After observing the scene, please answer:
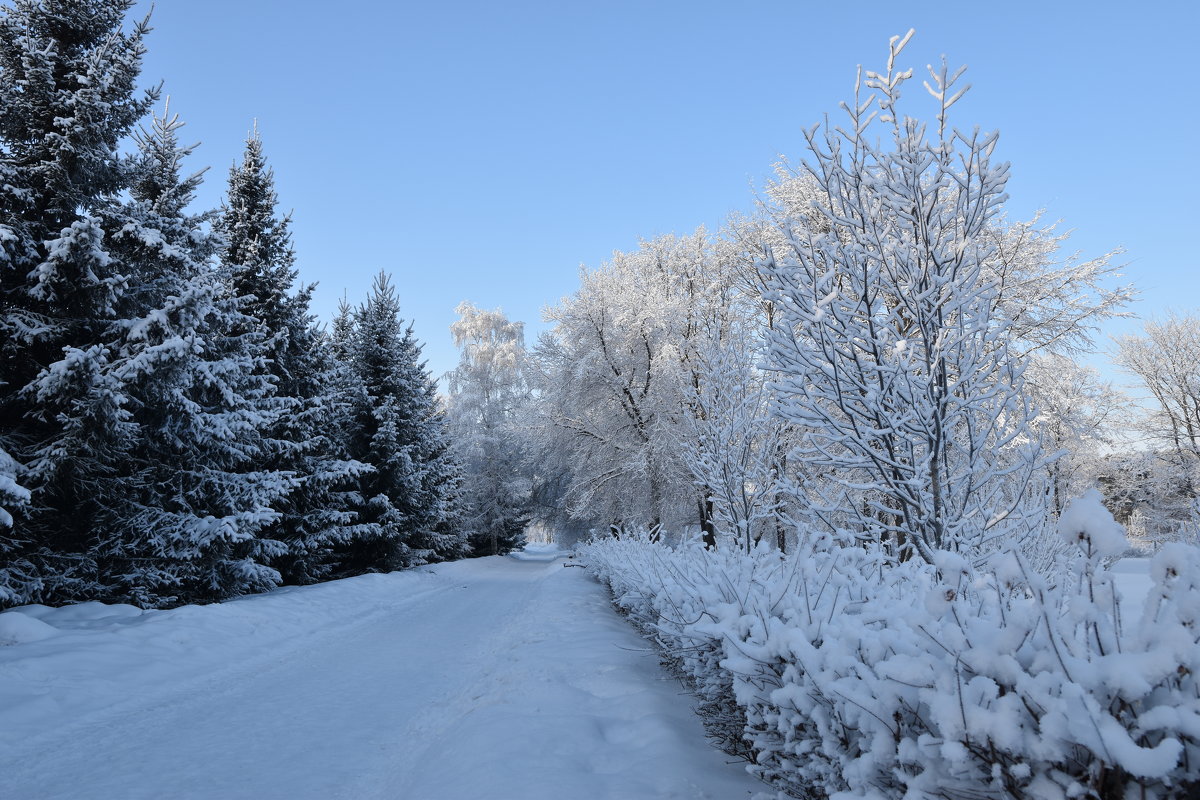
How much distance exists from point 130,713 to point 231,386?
6962 millimetres

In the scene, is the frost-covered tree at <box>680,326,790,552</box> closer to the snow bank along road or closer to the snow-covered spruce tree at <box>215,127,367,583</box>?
the snow bank along road

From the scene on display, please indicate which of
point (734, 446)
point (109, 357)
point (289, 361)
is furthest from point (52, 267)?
point (734, 446)

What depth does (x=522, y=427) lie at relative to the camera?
21.1 metres

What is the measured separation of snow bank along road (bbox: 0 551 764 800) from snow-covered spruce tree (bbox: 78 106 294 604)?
124cm

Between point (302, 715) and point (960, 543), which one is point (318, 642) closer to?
point (302, 715)

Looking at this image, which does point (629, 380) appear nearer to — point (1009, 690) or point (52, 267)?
point (52, 267)

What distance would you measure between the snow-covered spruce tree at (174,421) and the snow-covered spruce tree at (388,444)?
492cm

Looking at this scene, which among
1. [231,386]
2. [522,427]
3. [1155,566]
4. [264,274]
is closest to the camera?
[1155,566]

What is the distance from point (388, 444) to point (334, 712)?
1311 centimetres

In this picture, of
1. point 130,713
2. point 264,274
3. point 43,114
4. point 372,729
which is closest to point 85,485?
point 130,713

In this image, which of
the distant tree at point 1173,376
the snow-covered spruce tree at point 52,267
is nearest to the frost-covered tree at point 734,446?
the snow-covered spruce tree at point 52,267

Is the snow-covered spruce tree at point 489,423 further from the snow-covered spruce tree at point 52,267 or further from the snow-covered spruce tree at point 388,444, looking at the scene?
the snow-covered spruce tree at point 52,267

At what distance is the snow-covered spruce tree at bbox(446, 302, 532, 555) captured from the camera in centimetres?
3194

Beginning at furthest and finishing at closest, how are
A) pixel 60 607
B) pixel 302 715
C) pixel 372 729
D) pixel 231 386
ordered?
pixel 231 386 < pixel 60 607 < pixel 302 715 < pixel 372 729
